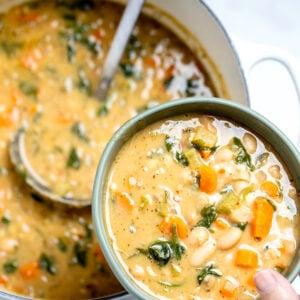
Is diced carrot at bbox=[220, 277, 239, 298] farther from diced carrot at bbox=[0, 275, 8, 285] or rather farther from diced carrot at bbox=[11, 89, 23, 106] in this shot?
diced carrot at bbox=[11, 89, 23, 106]

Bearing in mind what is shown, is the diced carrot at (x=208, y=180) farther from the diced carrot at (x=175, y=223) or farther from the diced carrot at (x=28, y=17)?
the diced carrot at (x=28, y=17)

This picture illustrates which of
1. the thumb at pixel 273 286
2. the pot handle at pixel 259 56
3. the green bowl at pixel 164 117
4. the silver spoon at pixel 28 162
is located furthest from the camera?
the silver spoon at pixel 28 162

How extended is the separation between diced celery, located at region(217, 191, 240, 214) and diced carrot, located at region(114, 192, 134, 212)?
0.59 ft

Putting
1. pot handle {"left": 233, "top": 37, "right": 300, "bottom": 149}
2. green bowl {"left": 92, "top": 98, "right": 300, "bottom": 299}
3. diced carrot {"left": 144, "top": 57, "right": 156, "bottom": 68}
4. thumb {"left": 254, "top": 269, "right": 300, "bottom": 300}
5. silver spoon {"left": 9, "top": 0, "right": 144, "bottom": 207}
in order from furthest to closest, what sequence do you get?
1. diced carrot {"left": 144, "top": 57, "right": 156, "bottom": 68}
2. silver spoon {"left": 9, "top": 0, "right": 144, "bottom": 207}
3. pot handle {"left": 233, "top": 37, "right": 300, "bottom": 149}
4. green bowl {"left": 92, "top": 98, "right": 300, "bottom": 299}
5. thumb {"left": 254, "top": 269, "right": 300, "bottom": 300}

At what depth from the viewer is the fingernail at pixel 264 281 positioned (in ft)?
4.13

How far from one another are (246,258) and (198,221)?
122 mm

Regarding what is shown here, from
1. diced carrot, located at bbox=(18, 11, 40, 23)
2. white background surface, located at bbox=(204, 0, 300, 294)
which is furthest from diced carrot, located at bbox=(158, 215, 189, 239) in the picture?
diced carrot, located at bbox=(18, 11, 40, 23)

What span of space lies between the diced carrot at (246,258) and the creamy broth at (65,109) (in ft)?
1.69

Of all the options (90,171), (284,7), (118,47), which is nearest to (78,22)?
(118,47)

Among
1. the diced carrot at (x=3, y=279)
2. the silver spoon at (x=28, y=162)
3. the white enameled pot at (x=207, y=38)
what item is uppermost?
the white enameled pot at (x=207, y=38)

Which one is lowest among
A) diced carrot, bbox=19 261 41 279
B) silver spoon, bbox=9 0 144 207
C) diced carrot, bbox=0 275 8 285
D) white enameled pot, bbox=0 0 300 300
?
diced carrot, bbox=0 275 8 285

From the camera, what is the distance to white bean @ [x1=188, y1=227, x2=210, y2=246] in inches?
54.1

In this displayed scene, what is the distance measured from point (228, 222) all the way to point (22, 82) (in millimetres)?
753

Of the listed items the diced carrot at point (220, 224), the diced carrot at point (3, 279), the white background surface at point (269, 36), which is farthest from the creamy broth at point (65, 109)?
the diced carrot at point (220, 224)
